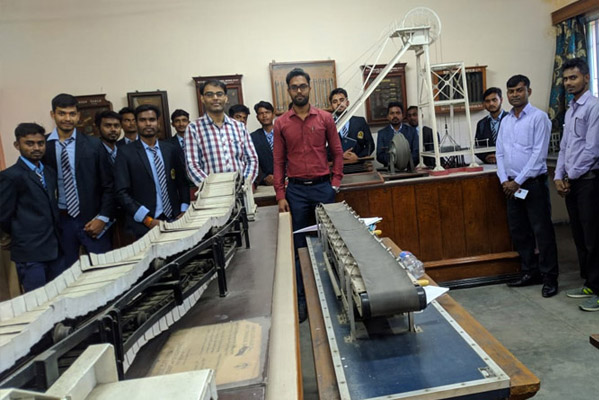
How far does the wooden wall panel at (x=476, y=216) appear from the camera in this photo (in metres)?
3.89

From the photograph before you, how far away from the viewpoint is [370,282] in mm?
1323

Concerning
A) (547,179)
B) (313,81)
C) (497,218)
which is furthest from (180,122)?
(547,179)

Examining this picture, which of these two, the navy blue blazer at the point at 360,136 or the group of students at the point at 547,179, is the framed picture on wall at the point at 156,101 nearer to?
the navy blue blazer at the point at 360,136

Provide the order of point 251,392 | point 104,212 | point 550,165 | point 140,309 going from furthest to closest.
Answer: point 550,165
point 104,212
point 140,309
point 251,392

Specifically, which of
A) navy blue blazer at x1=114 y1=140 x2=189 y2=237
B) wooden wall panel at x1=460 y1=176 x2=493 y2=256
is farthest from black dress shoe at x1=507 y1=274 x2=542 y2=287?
navy blue blazer at x1=114 y1=140 x2=189 y2=237

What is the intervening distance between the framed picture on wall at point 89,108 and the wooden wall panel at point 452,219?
4.07 metres

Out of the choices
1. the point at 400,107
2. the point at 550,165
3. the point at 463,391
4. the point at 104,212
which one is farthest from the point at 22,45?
the point at 550,165

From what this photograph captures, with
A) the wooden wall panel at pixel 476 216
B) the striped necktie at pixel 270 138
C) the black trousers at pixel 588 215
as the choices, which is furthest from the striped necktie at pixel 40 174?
the black trousers at pixel 588 215

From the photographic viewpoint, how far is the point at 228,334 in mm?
1104

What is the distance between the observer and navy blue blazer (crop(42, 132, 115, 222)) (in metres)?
3.25

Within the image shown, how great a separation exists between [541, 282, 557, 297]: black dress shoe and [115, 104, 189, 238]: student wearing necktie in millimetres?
3090

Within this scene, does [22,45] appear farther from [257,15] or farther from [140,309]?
[140,309]

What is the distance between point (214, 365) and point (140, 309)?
0.25 m

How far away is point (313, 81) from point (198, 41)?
1.54 metres
